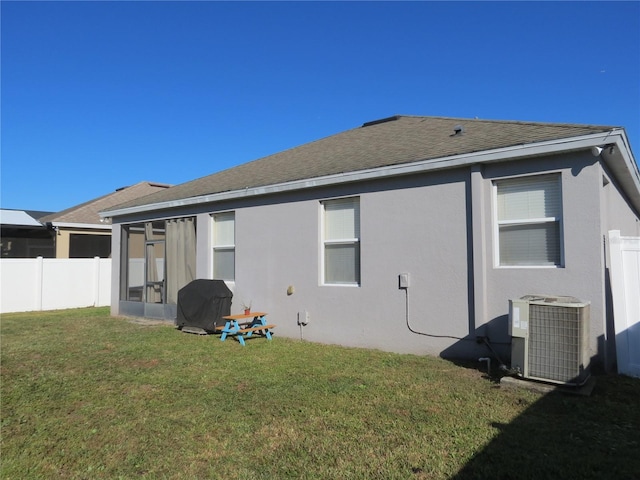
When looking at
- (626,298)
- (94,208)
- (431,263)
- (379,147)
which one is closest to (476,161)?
(431,263)

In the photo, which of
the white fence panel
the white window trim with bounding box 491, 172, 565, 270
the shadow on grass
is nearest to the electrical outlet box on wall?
the white window trim with bounding box 491, 172, 565, 270

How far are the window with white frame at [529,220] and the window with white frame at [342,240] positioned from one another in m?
2.51

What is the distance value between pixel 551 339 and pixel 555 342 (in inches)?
Answer: 2.0

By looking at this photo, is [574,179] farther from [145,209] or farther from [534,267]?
[145,209]

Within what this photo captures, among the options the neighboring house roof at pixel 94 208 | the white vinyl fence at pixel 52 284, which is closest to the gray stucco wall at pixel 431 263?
the neighboring house roof at pixel 94 208

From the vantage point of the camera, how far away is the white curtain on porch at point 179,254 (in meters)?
11.0

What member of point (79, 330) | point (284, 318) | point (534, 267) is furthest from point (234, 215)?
point (534, 267)

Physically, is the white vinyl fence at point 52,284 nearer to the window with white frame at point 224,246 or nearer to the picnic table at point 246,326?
the window with white frame at point 224,246

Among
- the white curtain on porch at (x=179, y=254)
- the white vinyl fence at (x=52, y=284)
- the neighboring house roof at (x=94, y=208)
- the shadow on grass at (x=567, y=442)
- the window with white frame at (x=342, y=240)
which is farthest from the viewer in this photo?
the neighboring house roof at (x=94, y=208)

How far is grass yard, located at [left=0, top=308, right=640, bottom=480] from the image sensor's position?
3.28m

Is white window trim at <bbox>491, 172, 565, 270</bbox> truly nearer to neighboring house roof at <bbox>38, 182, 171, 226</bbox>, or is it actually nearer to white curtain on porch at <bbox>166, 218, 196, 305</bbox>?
white curtain on porch at <bbox>166, 218, 196, 305</bbox>

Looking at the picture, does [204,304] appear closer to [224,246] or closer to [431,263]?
[224,246]

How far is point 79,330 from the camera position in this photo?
33.7 ft

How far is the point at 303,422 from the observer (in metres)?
4.14
